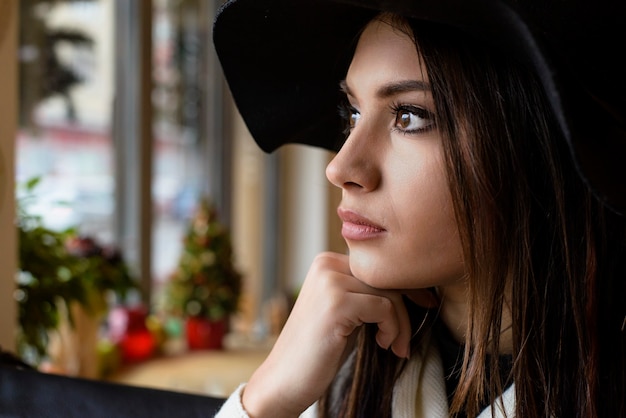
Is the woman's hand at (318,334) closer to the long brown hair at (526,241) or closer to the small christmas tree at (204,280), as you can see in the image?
the long brown hair at (526,241)

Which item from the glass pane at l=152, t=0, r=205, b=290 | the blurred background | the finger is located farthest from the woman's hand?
the glass pane at l=152, t=0, r=205, b=290

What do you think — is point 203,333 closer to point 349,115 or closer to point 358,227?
point 349,115

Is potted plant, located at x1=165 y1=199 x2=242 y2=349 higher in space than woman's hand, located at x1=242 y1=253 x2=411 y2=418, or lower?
lower

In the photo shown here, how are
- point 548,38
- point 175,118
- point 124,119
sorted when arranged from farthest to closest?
point 175,118, point 124,119, point 548,38

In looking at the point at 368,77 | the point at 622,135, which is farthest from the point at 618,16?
the point at 368,77

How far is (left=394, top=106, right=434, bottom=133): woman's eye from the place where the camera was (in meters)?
0.87

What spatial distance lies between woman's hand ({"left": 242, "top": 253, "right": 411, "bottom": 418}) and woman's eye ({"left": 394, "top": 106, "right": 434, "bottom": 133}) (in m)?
0.21

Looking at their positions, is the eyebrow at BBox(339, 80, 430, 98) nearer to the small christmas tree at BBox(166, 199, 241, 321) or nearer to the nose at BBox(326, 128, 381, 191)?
the nose at BBox(326, 128, 381, 191)

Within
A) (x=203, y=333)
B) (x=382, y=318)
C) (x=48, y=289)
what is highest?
(x=382, y=318)

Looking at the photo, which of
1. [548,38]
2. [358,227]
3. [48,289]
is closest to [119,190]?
[48,289]

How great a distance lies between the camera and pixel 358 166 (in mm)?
880

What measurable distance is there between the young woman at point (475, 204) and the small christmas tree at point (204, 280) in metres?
1.67

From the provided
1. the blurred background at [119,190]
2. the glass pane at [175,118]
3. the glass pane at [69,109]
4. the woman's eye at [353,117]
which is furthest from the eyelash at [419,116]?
the glass pane at [175,118]

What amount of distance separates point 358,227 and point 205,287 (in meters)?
1.84
